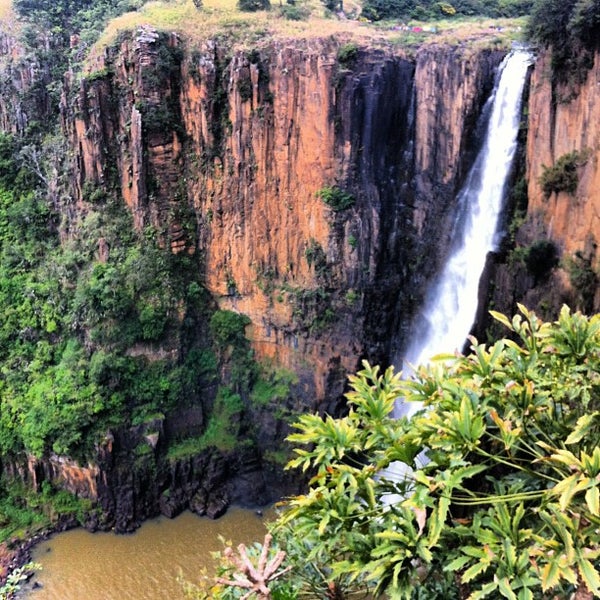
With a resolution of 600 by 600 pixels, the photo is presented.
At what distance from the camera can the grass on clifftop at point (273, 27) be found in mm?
15652

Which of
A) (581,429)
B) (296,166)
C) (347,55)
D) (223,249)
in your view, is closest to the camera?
(581,429)

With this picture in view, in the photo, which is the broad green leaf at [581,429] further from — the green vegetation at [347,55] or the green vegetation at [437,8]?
the green vegetation at [437,8]

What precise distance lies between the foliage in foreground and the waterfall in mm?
7853

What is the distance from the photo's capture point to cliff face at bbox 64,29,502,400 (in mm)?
15156

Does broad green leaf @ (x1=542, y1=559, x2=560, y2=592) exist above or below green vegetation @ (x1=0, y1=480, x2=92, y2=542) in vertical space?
above

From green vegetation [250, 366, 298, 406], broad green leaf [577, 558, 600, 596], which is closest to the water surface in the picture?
green vegetation [250, 366, 298, 406]

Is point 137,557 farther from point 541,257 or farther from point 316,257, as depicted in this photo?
point 541,257

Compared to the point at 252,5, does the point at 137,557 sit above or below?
below

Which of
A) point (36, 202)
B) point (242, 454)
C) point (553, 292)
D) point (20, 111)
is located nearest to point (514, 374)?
point (553, 292)

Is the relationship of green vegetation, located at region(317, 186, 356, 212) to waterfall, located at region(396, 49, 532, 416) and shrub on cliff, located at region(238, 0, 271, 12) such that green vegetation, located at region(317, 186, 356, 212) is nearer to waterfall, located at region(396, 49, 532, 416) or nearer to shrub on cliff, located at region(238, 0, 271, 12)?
waterfall, located at region(396, 49, 532, 416)

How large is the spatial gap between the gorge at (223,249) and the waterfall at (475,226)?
0.44m

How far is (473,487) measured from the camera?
18.8ft

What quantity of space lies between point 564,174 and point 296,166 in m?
6.82

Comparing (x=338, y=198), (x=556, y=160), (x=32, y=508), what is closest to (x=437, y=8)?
(x=338, y=198)
